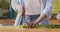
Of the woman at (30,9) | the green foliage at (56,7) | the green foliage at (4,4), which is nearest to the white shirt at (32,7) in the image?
the woman at (30,9)

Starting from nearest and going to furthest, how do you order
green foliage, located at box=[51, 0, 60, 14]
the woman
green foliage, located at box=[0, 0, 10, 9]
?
1. the woman
2. green foliage, located at box=[0, 0, 10, 9]
3. green foliage, located at box=[51, 0, 60, 14]

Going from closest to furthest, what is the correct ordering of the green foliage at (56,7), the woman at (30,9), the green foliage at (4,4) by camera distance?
the woman at (30,9), the green foliage at (4,4), the green foliage at (56,7)

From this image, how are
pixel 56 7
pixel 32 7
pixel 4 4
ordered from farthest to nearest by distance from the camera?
pixel 56 7 < pixel 4 4 < pixel 32 7

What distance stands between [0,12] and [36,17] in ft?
1.27

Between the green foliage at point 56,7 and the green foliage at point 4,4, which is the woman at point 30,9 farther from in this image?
the green foliage at point 56,7

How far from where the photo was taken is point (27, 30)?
0.95 m

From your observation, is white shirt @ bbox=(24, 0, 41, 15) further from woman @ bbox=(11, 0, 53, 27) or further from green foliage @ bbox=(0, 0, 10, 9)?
green foliage @ bbox=(0, 0, 10, 9)

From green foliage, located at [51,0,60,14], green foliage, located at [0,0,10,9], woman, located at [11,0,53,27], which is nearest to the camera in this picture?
woman, located at [11,0,53,27]

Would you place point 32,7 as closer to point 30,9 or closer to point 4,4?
point 30,9

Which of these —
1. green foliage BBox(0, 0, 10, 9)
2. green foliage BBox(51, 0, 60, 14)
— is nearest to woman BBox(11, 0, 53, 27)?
green foliage BBox(0, 0, 10, 9)

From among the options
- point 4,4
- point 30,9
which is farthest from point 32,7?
point 4,4

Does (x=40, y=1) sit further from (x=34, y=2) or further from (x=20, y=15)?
(x=20, y=15)

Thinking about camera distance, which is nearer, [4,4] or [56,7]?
[4,4]

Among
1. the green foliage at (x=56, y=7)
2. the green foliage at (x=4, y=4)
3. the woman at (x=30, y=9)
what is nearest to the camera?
the woman at (x=30, y=9)
